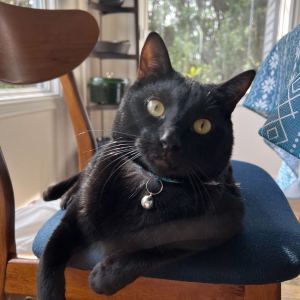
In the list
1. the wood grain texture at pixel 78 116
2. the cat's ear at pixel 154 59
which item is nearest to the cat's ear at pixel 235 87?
the cat's ear at pixel 154 59

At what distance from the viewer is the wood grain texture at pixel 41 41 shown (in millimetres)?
709

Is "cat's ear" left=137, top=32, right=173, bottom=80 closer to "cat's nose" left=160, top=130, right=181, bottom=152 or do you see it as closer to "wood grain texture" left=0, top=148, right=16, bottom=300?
"cat's nose" left=160, top=130, right=181, bottom=152

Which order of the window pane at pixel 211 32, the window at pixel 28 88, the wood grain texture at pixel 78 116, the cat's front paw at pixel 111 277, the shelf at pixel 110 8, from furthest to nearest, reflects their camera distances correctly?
the window pane at pixel 211 32 < the shelf at pixel 110 8 < the window at pixel 28 88 < the wood grain texture at pixel 78 116 < the cat's front paw at pixel 111 277

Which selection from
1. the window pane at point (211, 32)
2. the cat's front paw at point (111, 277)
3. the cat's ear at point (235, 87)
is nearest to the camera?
the cat's front paw at point (111, 277)

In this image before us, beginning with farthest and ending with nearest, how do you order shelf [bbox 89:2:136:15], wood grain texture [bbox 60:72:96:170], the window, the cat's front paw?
shelf [bbox 89:2:136:15] → the window → wood grain texture [bbox 60:72:96:170] → the cat's front paw

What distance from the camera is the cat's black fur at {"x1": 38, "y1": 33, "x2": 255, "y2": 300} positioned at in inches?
21.7

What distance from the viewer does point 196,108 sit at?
60 centimetres

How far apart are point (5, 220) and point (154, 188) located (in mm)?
303

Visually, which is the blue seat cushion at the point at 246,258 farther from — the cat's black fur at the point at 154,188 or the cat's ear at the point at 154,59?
the cat's ear at the point at 154,59

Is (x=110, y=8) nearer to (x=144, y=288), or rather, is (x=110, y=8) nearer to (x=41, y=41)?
(x=41, y=41)

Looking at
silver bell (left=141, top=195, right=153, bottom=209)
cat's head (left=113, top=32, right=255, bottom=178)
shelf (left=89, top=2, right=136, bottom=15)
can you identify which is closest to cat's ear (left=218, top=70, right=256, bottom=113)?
cat's head (left=113, top=32, right=255, bottom=178)

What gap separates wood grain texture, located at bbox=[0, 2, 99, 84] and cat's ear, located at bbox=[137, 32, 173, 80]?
277 millimetres

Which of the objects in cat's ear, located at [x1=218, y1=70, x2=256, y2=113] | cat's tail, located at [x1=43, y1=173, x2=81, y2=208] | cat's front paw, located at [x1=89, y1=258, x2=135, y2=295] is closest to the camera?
cat's front paw, located at [x1=89, y1=258, x2=135, y2=295]

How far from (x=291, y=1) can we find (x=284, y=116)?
194 centimetres
